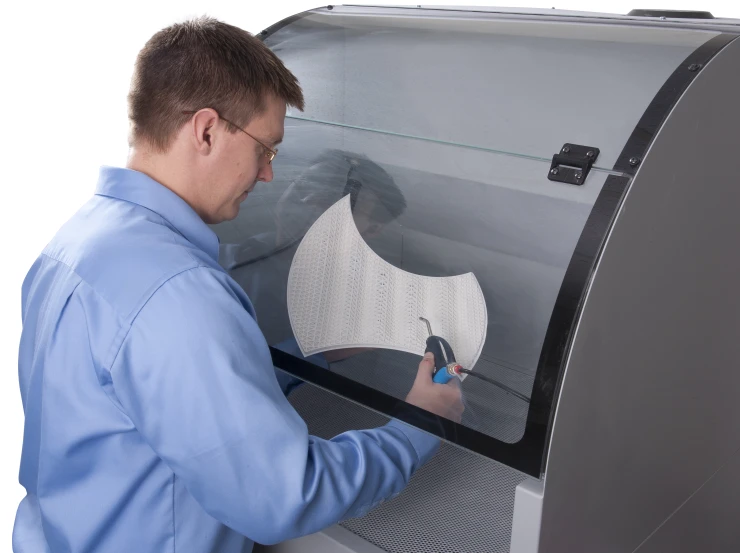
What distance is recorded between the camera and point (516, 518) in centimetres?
109

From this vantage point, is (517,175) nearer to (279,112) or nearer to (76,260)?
(279,112)

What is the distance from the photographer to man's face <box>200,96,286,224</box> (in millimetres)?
1180

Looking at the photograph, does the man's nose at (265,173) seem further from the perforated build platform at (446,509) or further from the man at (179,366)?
the perforated build platform at (446,509)

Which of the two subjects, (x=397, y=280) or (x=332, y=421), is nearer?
(x=397, y=280)

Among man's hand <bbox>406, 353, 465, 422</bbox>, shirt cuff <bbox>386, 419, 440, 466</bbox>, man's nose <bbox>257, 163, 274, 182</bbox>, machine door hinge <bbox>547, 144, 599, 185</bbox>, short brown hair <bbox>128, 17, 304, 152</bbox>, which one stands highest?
short brown hair <bbox>128, 17, 304, 152</bbox>

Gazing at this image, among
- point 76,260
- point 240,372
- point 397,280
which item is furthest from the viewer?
point 397,280

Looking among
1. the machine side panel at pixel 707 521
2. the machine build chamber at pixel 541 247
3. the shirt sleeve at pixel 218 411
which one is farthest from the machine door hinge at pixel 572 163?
the machine side panel at pixel 707 521

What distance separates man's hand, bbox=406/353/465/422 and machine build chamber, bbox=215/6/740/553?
0.02 m

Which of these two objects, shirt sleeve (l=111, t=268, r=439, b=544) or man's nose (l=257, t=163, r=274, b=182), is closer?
shirt sleeve (l=111, t=268, r=439, b=544)

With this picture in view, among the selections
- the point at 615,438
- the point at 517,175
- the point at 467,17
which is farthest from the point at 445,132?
the point at 615,438

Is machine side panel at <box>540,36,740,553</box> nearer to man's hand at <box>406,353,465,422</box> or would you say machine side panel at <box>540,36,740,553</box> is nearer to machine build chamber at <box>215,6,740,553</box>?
machine build chamber at <box>215,6,740,553</box>

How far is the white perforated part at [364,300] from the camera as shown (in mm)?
1264

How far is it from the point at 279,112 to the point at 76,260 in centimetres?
37

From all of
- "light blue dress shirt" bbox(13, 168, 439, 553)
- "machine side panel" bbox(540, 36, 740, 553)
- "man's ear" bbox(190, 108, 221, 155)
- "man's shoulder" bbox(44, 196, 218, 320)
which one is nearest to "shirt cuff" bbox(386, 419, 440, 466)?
"light blue dress shirt" bbox(13, 168, 439, 553)
